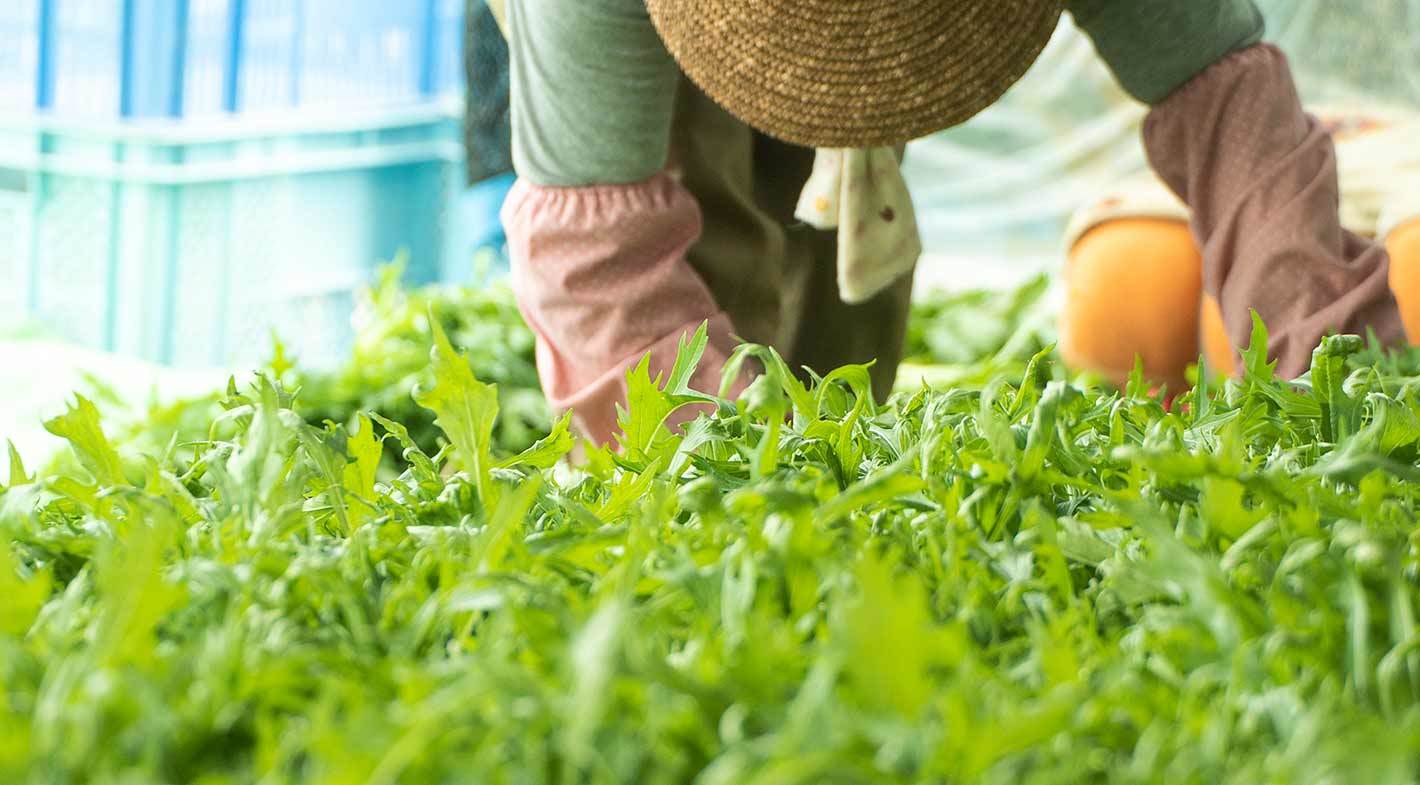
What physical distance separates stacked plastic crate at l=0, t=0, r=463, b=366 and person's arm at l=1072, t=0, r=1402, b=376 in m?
1.87

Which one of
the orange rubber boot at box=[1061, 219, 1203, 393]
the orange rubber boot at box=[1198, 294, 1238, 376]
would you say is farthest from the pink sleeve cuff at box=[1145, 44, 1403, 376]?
the orange rubber boot at box=[1061, 219, 1203, 393]

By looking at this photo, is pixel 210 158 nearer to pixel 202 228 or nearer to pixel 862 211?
pixel 202 228

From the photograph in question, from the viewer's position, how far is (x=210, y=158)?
2.55 m

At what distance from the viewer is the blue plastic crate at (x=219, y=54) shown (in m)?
2.37

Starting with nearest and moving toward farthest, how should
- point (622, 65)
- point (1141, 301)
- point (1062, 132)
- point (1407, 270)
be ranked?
point (622, 65)
point (1407, 270)
point (1141, 301)
point (1062, 132)

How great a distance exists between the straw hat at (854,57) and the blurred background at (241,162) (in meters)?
1.15

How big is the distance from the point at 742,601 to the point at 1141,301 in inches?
59.7

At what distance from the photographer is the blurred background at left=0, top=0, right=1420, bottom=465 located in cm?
236

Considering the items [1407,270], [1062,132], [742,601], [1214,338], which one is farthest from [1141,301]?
[1062,132]

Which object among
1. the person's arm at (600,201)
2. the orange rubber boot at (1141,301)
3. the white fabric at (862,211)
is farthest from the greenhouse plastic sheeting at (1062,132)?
the person's arm at (600,201)

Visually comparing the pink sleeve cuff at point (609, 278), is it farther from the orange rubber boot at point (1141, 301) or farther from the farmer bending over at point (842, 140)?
the orange rubber boot at point (1141, 301)

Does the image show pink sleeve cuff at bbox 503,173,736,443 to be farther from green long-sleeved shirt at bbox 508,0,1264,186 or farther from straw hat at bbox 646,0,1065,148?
straw hat at bbox 646,0,1065,148

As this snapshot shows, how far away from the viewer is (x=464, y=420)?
44 cm

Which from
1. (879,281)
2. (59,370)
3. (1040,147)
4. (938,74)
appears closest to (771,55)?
(938,74)
